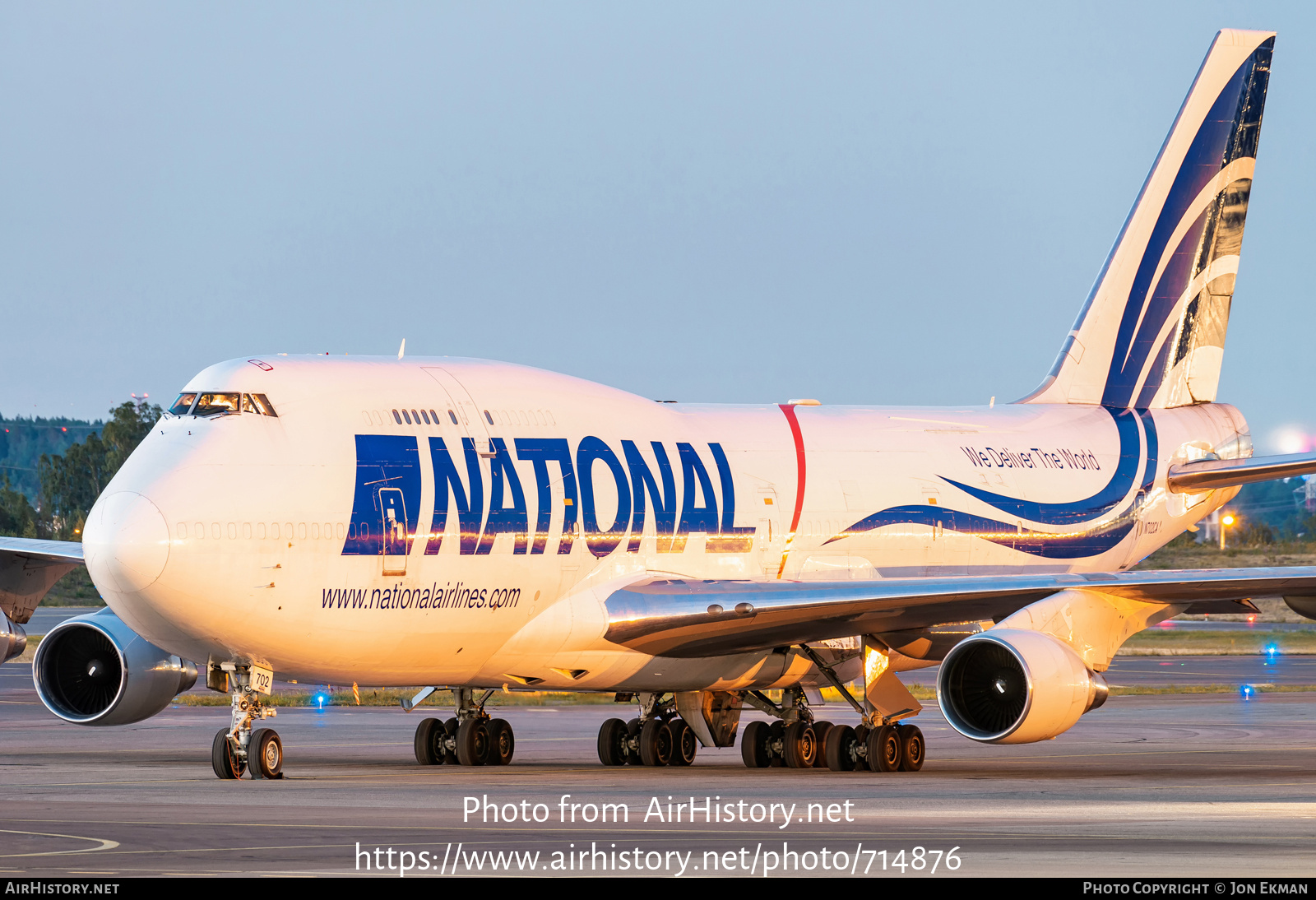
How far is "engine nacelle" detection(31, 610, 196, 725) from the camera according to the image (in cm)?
2467

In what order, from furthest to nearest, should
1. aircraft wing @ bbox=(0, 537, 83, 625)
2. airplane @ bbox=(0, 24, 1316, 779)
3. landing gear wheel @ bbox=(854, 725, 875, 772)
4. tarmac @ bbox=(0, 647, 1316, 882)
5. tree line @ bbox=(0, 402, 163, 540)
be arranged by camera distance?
tree line @ bbox=(0, 402, 163, 540) < aircraft wing @ bbox=(0, 537, 83, 625) < landing gear wheel @ bbox=(854, 725, 875, 772) < airplane @ bbox=(0, 24, 1316, 779) < tarmac @ bbox=(0, 647, 1316, 882)

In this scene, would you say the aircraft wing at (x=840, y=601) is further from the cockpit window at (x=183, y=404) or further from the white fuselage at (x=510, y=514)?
the cockpit window at (x=183, y=404)

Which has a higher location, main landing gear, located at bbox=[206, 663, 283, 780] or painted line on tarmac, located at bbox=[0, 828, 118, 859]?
main landing gear, located at bbox=[206, 663, 283, 780]

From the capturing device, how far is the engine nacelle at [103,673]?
971 inches

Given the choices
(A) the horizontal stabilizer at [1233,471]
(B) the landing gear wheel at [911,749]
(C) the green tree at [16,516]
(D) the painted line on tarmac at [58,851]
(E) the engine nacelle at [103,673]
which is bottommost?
(B) the landing gear wheel at [911,749]

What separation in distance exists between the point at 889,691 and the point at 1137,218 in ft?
38.1

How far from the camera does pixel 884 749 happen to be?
25.3 m

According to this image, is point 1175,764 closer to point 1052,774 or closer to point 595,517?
→ point 1052,774

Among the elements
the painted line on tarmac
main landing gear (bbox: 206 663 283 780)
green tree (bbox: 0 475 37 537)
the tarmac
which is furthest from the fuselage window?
green tree (bbox: 0 475 37 537)

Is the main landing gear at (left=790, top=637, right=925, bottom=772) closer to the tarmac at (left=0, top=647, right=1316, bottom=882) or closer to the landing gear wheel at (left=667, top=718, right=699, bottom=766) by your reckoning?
the tarmac at (left=0, top=647, right=1316, bottom=882)

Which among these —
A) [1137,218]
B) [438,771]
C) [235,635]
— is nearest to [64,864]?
[235,635]

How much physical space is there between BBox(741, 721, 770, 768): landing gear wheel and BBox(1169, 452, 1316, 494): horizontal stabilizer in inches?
343

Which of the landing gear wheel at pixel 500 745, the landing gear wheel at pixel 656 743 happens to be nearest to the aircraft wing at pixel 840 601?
the landing gear wheel at pixel 656 743

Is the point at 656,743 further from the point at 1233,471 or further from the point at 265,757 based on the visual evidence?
the point at 1233,471
